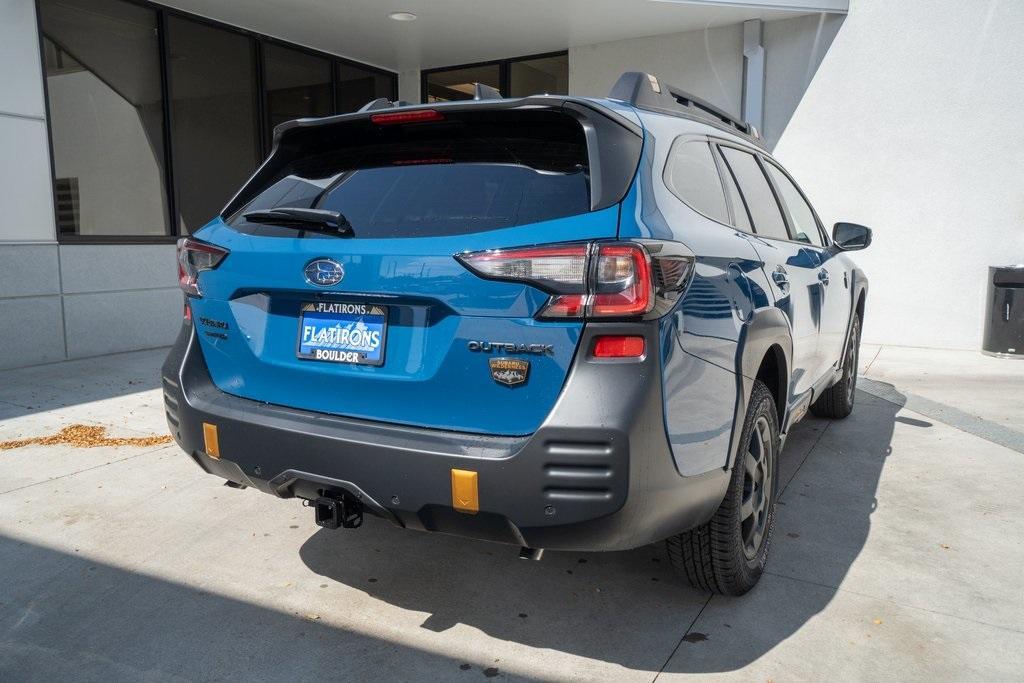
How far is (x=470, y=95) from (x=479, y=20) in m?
1.39

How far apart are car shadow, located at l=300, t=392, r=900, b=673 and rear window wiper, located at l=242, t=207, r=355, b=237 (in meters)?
1.37

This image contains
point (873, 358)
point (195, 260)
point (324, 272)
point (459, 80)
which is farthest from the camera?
point (459, 80)

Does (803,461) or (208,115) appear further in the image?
(208,115)

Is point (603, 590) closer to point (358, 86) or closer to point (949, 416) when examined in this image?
point (949, 416)

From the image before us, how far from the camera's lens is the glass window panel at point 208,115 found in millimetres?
9086

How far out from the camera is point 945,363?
324 inches

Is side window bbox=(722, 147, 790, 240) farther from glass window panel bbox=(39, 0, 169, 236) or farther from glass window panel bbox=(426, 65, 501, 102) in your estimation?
glass window panel bbox=(426, 65, 501, 102)

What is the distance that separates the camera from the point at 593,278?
6.68 ft

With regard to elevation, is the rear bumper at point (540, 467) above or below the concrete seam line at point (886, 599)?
above

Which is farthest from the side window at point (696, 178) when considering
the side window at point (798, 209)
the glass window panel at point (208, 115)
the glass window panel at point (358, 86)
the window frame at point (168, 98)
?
the glass window panel at point (358, 86)

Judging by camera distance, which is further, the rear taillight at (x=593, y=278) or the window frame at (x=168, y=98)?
the window frame at (x=168, y=98)

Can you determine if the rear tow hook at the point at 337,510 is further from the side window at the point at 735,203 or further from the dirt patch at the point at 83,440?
the dirt patch at the point at 83,440

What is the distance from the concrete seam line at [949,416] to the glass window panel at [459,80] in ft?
24.1

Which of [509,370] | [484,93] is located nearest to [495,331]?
[509,370]
